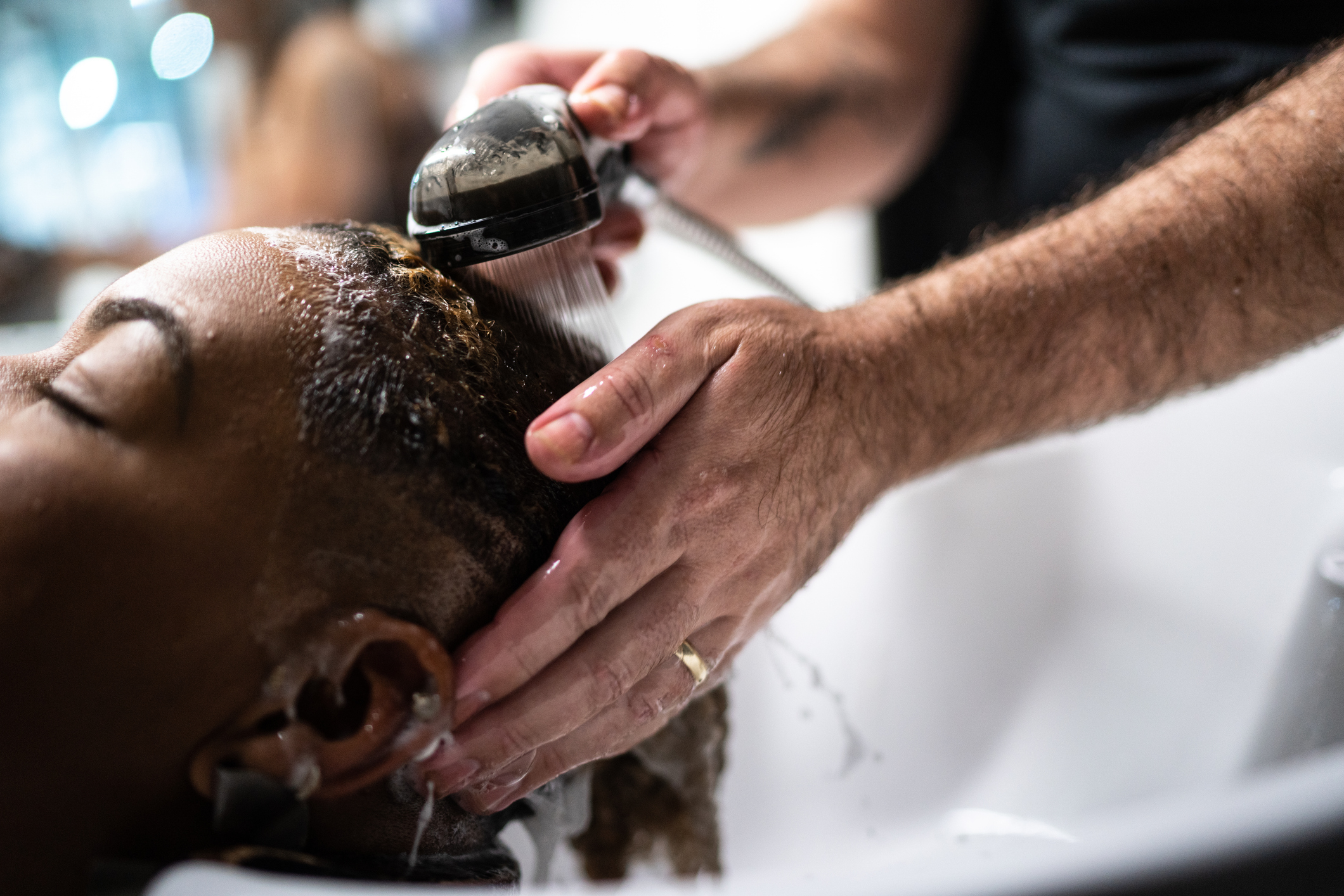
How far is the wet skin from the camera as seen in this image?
1.91 feet

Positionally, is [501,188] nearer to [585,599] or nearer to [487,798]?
[585,599]

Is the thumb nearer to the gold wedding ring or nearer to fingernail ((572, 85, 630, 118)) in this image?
the gold wedding ring

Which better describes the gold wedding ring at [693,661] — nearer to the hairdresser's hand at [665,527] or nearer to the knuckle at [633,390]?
the hairdresser's hand at [665,527]

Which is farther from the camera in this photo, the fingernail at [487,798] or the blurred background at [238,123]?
the blurred background at [238,123]

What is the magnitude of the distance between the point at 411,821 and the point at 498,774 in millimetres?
66

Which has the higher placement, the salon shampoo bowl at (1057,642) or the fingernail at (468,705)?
the fingernail at (468,705)

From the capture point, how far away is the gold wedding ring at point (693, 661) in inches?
28.3

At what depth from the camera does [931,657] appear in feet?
4.08

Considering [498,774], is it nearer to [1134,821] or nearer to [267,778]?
[267,778]

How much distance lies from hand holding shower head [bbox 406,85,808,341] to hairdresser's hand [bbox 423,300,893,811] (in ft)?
0.38

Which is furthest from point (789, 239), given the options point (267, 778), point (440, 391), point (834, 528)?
point (267, 778)

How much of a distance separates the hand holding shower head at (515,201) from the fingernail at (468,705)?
29 cm

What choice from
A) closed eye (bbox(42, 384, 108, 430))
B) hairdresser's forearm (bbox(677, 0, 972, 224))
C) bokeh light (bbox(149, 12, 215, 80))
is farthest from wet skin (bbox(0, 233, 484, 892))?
bokeh light (bbox(149, 12, 215, 80))

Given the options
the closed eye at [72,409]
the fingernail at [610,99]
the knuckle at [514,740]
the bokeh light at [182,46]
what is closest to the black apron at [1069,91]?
the fingernail at [610,99]
